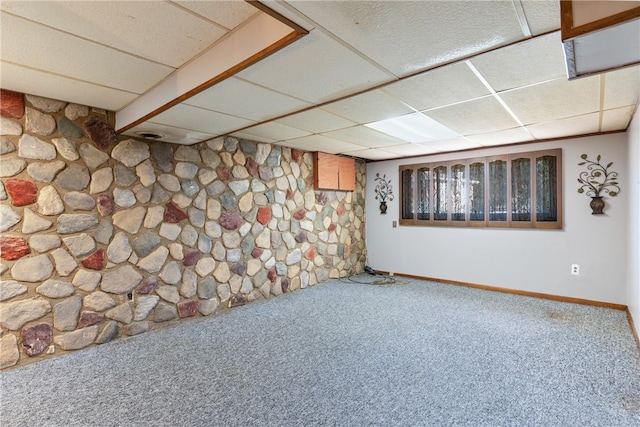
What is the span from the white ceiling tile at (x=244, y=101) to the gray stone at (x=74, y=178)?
1.17 m

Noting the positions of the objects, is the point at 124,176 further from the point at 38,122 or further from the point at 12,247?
the point at 12,247

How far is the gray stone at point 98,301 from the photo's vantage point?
252 centimetres

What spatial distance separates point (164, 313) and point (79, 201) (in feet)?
4.01

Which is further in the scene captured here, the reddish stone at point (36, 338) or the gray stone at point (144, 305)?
the gray stone at point (144, 305)

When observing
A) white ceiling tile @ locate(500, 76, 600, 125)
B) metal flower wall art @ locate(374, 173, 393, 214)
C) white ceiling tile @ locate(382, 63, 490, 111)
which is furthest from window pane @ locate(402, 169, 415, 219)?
white ceiling tile @ locate(382, 63, 490, 111)

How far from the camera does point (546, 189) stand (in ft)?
12.4

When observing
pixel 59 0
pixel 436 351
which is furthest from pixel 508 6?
pixel 436 351

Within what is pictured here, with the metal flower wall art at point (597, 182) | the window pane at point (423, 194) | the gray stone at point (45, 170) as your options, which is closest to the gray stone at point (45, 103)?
the gray stone at point (45, 170)

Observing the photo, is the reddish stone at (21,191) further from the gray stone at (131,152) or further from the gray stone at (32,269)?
the gray stone at (131,152)

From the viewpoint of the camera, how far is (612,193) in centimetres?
336

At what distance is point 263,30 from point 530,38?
4.11 ft

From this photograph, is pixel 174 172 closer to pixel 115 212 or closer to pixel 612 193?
pixel 115 212

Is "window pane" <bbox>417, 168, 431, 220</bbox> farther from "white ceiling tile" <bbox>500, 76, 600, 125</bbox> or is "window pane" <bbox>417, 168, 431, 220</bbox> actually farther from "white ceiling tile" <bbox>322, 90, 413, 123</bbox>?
"white ceiling tile" <bbox>322, 90, 413, 123</bbox>

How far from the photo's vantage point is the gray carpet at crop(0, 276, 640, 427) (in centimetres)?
166
